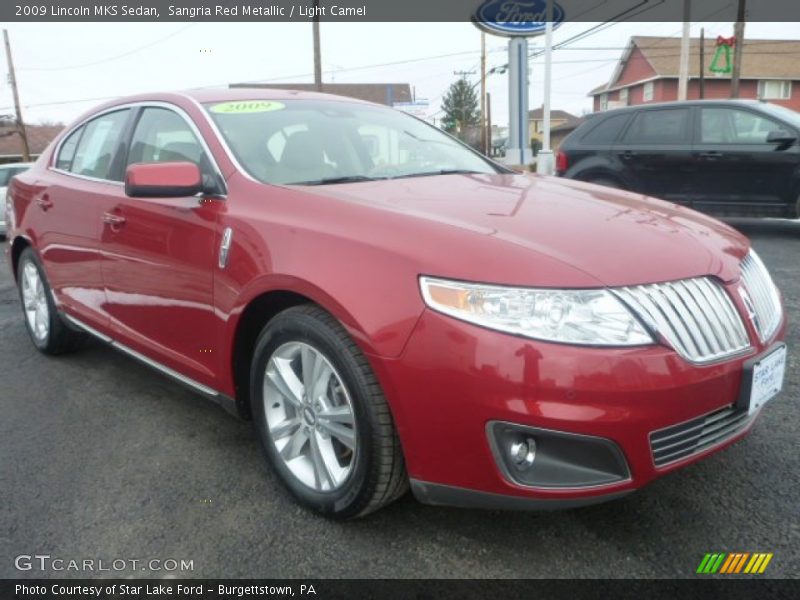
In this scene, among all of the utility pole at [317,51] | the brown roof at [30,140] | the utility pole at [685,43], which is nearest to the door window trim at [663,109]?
the utility pole at [317,51]

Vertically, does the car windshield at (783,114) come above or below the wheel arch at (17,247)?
above

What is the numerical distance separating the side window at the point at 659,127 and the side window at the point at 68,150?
21.4 ft

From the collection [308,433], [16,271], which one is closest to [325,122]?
[308,433]

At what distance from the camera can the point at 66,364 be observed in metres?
4.07

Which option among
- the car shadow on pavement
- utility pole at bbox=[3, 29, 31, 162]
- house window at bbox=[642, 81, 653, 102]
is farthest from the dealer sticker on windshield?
A: house window at bbox=[642, 81, 653, 102]

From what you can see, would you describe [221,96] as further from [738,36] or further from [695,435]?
[738,36]

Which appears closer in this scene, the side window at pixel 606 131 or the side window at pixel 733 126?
the side window at pixel 733 126

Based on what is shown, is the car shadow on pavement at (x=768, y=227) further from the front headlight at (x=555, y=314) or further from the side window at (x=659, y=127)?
the front headlight at (x=555, y=314)

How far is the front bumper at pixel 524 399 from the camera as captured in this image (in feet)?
5.71

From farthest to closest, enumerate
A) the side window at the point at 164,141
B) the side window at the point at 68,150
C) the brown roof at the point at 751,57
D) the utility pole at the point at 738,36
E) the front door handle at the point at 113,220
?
the brown roof at the point at 751,57 < the utility pole at the point at 738,36 < the side window at the point at 68,150 < the front door handle at the point at 113,220 < the side window at the point at 164,141

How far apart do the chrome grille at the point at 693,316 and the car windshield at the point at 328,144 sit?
1336mm

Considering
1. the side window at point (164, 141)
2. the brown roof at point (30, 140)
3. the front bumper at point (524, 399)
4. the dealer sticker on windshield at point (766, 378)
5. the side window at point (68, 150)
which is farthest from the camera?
the brown roof at point (30, 140)

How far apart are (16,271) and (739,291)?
14.4 ft

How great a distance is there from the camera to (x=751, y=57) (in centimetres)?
3906
